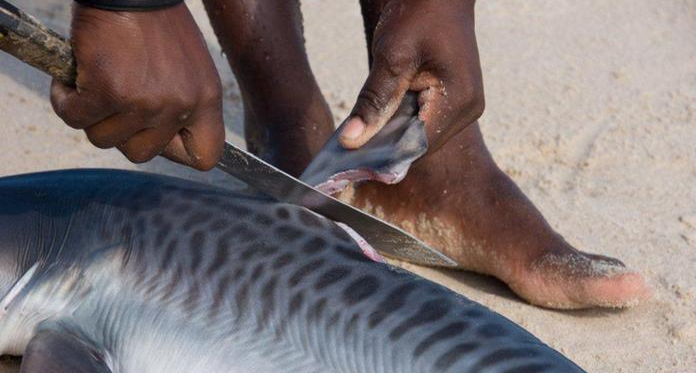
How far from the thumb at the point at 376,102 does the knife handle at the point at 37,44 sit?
591 mm

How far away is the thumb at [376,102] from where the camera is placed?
6.53 feet

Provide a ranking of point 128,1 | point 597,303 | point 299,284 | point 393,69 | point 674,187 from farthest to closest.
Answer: point 674,187, point 597,303, point 393,69, point 299,284, point 128,1

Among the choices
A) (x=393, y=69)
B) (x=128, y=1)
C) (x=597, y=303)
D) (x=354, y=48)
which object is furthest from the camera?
(x=354, y=48)

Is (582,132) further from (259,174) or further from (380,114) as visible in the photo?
(259,174)

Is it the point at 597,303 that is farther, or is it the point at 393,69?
the point at 597,303

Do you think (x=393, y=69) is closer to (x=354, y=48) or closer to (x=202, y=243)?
(x=202, y=243)

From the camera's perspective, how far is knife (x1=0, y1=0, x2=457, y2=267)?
1.55 metres

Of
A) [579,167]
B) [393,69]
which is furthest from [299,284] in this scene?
[579,167]

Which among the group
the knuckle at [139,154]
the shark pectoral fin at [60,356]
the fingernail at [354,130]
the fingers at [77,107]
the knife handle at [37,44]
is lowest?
the shark pectoral fin at [60,356]

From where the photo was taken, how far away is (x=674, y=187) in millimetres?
2783

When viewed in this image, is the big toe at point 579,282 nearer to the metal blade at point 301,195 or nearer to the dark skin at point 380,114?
the dark skin at point 380,114

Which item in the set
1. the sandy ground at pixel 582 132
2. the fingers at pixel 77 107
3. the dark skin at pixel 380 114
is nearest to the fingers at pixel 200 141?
the dark skin at pixel 380 114

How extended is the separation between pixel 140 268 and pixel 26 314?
0.20 metres

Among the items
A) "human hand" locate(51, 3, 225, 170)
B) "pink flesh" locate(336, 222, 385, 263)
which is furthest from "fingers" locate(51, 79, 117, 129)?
"pink flesh" locate(336, 222, 385, 263)
